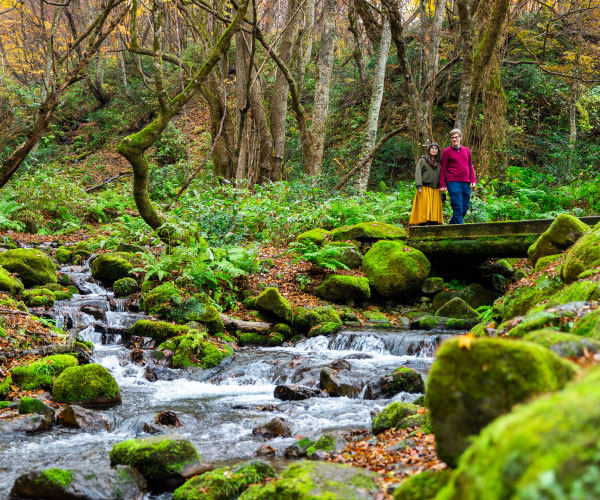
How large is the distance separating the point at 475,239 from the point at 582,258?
19.4 ft

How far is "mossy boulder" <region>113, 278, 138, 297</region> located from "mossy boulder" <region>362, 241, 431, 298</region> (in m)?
5.24

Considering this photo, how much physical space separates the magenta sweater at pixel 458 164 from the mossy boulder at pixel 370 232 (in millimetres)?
2138

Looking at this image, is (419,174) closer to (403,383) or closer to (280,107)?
(403,383)

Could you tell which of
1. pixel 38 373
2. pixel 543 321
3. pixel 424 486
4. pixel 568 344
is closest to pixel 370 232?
pixel 38 373

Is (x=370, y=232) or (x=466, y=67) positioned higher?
(x=466, y=67)

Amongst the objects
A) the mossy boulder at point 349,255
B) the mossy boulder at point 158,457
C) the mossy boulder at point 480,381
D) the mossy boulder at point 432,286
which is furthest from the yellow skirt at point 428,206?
the mossy boulder at point 480,381

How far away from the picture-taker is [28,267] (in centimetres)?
1047

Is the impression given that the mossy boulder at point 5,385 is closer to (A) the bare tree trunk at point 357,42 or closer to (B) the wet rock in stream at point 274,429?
(B) the wet rock in stream at point 274,429

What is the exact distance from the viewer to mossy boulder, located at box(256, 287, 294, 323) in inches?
405

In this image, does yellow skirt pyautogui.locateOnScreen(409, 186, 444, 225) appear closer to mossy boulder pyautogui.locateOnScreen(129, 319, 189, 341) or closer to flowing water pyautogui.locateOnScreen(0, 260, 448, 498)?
flowing water pyautogui.locateOnScreen(0, 260, 448, 498)

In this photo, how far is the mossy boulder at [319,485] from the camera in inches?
133

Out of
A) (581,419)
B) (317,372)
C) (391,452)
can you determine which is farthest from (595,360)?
(317,372)

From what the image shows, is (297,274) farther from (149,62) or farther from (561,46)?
(149,62)

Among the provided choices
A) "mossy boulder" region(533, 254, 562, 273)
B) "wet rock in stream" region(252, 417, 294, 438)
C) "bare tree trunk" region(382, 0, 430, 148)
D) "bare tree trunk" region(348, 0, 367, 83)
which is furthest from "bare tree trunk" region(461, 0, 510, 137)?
"wet rock in stream" region(252, 417, 294, 438)
